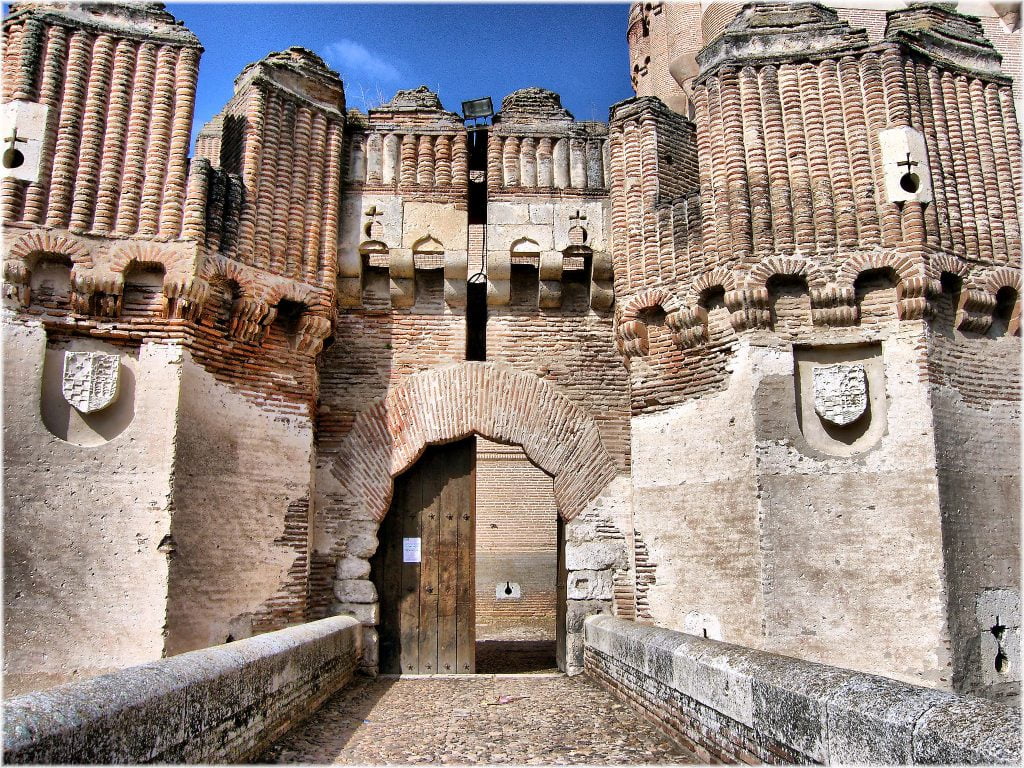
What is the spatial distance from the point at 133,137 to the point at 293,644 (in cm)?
417

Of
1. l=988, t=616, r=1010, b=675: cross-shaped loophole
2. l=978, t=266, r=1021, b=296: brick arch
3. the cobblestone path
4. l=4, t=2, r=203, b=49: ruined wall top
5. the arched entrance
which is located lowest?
the cobblestone path

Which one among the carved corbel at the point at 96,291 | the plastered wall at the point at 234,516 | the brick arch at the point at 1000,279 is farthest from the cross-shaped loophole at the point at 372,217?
the brick arch at the point at 1000,279

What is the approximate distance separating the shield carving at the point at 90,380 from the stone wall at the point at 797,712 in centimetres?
414

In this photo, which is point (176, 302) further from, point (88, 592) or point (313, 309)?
point (88, 592)

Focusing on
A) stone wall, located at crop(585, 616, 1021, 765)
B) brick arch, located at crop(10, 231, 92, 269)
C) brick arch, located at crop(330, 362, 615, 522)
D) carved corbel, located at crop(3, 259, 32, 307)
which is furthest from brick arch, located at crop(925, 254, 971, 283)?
carved corbel, located at crop(3, 259, 32, 307)

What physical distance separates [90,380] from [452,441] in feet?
10.3

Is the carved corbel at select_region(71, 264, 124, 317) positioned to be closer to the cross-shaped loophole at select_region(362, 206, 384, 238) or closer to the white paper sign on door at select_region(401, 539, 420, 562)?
the cross-shaped loophole at select_region(362, 206, 384, 238)

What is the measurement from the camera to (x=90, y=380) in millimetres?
6223

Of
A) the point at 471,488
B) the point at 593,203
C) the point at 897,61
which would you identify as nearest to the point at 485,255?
the point at 593,203

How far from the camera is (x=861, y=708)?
2904mm

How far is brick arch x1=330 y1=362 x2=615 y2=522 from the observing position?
7820 millimetres

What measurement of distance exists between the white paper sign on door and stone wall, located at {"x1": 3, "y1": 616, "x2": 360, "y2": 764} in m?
2.21

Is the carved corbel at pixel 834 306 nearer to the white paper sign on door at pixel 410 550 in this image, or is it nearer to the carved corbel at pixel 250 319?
the white paper sign on door at pixel 410 550

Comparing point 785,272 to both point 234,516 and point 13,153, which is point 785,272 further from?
point 13,153
